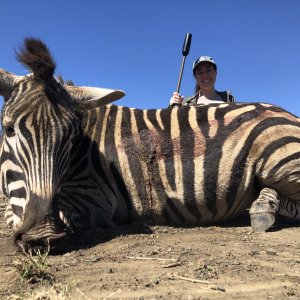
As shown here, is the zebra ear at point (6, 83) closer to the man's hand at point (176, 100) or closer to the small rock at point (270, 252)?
the small rock at point (270, 252)

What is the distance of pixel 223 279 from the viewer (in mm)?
2668

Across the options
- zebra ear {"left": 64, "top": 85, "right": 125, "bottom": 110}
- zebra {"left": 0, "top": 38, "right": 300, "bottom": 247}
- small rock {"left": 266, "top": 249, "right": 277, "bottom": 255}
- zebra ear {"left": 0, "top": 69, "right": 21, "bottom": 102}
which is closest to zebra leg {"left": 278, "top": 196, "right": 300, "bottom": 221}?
zebra {"left": 0, "top": 38, "right": 300, "bottom": 247}

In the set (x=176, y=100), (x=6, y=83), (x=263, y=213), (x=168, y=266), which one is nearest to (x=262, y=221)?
(x=263, y=213)

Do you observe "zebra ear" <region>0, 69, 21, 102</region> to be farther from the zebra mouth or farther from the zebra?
the zebra mouth

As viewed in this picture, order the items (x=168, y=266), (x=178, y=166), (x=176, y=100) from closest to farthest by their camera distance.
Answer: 1. (x=168, y=266)
2. (x=178, y=166)
3. (x=176, y=100)

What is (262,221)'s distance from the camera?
4430 millimetres

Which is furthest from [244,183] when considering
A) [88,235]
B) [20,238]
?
[20,238]

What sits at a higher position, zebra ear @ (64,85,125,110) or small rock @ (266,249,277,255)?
zebra ear @ (64,85,125,110)

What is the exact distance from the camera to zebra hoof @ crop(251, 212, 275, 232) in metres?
4.41

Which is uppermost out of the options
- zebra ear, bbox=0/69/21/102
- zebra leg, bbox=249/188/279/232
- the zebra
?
zebra ear, bbox=0/69/21/102

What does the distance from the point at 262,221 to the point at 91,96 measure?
7.99 ft

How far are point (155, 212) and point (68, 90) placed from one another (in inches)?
69.7

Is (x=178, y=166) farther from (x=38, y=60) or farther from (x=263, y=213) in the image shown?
(x=38, y=60)

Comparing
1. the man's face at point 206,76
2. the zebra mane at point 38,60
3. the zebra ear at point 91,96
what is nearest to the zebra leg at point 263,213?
the zebra ear at point 91,96
